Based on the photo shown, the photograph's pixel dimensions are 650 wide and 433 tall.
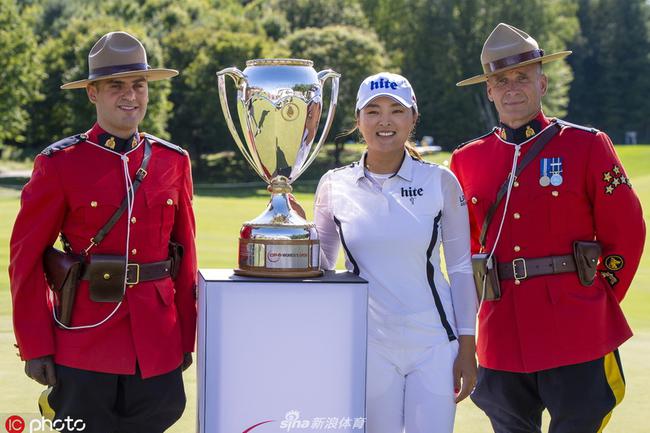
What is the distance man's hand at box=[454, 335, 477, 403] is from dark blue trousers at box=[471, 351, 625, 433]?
625mm

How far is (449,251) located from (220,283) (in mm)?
888

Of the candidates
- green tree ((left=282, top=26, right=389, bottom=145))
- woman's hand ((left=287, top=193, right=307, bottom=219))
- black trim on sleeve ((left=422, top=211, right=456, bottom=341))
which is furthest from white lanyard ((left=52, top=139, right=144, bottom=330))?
green tree ((left=282, top=26, right=389, bottom=145))

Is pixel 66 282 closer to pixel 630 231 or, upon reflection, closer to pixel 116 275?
pixel 116 275

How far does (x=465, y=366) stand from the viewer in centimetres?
342

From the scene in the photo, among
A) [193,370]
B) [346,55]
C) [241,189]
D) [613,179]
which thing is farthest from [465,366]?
[346,55]

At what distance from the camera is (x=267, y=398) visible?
3.14 metres

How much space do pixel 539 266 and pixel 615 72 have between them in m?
63.9

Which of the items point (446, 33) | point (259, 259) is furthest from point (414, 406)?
point (446, 33)

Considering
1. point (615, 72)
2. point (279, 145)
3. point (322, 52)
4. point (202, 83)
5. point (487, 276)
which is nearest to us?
point (279, 145)

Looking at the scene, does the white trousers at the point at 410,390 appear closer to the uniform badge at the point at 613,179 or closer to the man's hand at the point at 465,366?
the man's hand at the point at 465,366

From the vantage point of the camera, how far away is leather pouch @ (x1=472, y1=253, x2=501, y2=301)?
396cm

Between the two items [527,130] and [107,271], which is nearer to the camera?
[107,271]

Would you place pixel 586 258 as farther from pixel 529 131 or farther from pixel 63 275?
pixel 63 275

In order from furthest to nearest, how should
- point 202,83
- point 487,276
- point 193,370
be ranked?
point 202,83 < point 193,370 < point 487,276
